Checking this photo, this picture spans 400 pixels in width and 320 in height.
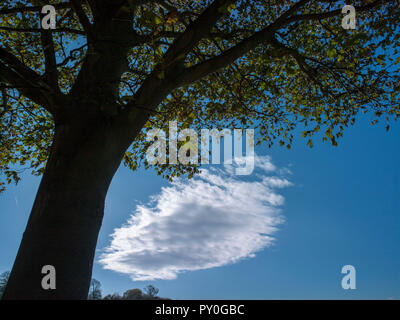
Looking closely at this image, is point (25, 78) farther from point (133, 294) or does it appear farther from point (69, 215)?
point (133, 294)

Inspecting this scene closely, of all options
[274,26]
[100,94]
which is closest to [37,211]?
[100,94]

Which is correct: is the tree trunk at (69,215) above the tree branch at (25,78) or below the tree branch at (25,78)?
below

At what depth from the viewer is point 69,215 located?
3.82 m

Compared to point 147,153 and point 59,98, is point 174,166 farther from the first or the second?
point 59,98

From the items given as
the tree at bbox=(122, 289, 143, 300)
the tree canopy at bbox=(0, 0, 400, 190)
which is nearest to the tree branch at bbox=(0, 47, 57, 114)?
the tree canopy at bbox=(0, 0, 400, 190)

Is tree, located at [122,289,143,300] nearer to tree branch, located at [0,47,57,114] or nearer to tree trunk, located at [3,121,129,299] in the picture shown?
tree trunk, located at [3,121,129,299]

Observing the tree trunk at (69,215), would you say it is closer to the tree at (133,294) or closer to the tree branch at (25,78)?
the tree branch at (25,78)

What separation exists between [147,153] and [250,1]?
6.96 m

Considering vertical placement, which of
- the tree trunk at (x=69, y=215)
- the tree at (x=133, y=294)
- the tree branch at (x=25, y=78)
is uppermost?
the tree branch at (x=25, y=78)

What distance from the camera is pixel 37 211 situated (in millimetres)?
4062

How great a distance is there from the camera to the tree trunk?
11.7 feet

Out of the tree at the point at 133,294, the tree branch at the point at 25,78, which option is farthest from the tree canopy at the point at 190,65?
the tree at the point at 133,294

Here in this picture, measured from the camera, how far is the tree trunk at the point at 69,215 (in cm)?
357

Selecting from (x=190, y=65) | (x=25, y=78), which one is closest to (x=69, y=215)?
(x=25, y=78)
